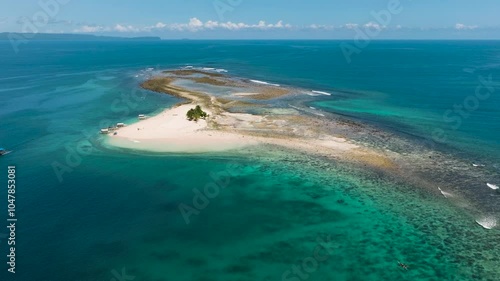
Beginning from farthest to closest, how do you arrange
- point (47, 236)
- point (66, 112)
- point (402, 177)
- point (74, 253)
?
point (66, 112) < point (402, 177) < point (47, 236) < point (74, 253)

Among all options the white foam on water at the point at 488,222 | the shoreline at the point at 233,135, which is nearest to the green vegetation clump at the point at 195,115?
the shoreline at the point at 233,135

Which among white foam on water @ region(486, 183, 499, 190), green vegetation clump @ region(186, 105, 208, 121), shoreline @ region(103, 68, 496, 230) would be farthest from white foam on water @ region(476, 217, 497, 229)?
green vegetation clump @ region(186, 105, 208, 121)

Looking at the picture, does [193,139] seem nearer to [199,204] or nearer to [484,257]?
[199,204]

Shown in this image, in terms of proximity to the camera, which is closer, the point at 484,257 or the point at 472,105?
the point at 484,257

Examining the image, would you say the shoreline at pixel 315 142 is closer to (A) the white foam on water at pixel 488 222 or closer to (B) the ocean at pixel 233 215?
(A) the white foam on water at pixel 488 222

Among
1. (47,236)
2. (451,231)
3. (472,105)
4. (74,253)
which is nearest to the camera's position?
(74,253)

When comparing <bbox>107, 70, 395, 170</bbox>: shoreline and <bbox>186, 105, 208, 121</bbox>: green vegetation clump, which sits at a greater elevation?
<bbox>186, 105, 208, 121</bbox>: green vegetation clump

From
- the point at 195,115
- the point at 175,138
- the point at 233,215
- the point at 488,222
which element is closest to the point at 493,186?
the point at 488,222

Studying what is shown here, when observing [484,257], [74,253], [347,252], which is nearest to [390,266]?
[347,252]

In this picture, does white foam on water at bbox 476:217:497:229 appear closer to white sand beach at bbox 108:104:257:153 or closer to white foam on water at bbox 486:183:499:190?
white foam on water at bbox 486:183:499:190
